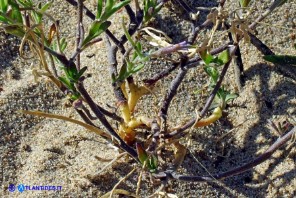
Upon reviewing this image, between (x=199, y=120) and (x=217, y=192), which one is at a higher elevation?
(x=199, y=120)

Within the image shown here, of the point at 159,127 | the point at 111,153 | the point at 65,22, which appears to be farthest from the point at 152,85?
the point at 65,22

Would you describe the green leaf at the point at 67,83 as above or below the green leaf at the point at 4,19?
below

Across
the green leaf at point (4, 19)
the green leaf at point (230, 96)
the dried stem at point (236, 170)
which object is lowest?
the dried stem at point (236, 170)

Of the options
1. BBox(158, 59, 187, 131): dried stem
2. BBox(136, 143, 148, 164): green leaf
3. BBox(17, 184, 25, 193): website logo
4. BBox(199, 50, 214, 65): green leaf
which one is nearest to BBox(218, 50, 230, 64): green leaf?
BBox(199, 50, 214, 65): green leaf

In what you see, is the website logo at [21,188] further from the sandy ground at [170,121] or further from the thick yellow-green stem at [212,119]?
the thick yellow-green stem at [212,119]

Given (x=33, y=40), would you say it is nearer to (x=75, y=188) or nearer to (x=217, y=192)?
(x=75, y=188)

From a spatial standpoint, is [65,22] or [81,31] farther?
[65,22]

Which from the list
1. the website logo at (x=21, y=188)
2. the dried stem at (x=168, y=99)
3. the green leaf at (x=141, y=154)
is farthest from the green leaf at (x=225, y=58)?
the website logo at (x=21, y=188)

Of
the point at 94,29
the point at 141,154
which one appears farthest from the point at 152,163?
the point at 94,29
